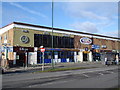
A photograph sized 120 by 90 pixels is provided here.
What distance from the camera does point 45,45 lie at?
3716cm

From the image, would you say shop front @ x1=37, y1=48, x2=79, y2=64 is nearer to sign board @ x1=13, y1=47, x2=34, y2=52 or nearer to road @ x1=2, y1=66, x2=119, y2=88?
sign board @ x1=13, y1=47, x2=34, y2=52

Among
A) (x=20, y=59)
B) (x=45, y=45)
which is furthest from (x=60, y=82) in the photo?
(x=45, y=45)

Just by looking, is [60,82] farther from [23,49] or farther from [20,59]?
[23,49]

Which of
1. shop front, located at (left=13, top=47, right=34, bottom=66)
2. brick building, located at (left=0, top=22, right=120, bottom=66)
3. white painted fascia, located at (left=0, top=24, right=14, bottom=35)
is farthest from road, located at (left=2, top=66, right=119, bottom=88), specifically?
white painted fascia, located at (left=0, top=24, right=14, bottom=35)

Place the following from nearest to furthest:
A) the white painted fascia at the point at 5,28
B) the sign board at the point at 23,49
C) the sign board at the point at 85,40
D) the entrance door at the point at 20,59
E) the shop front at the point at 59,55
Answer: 1. the sign board at the point at 23,49
2. the entrance door at the point at 20,59
3. the white painted fascia at the point at 5,28
4. the shop front at the point at 59,55
5. the sign board at the point at 85,40

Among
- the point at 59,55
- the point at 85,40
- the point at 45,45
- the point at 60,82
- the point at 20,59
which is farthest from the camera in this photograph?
the point at 85,40

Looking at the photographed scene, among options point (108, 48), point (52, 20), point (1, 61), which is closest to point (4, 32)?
point (1, 61)

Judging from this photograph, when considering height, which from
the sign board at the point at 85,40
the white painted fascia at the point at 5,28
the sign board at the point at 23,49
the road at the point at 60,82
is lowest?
the road at the point at 60,82

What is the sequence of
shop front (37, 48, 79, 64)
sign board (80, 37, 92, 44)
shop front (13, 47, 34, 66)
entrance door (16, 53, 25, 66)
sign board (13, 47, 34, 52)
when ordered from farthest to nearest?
sign board (80, 37, 92, 44)
shop front (37, 48, 79, 64)
entrance door (16, 53, 25, 66)
sign board (13, 47, 34, 52)
shop front (13, 47, 34, 66)

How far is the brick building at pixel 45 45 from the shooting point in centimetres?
3234

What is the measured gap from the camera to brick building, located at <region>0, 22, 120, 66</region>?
3234 cm

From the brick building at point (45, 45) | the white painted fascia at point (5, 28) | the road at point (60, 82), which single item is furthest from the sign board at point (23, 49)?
the road at point (60, 82)

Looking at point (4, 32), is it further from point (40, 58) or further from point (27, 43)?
point (40, 58)

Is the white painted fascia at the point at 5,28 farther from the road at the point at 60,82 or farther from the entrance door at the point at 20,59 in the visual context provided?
the road at the point at 60,82
